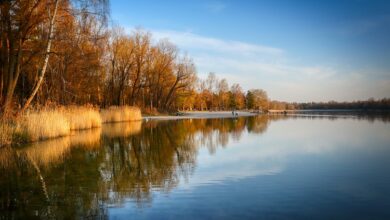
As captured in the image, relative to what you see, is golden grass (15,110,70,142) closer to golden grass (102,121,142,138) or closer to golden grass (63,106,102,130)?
golden grass (102,121,142,138)

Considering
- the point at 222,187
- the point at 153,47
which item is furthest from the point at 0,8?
the point at 153,47

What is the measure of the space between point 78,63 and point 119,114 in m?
6.38

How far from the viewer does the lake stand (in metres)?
5.35

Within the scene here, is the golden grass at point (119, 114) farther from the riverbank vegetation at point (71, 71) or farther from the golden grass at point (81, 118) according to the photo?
the golden grass at point (81, 118)

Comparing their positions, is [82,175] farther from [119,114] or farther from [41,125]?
[119,114]

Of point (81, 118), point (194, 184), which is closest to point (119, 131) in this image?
point (81, 118)

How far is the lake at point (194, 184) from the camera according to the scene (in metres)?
5.35

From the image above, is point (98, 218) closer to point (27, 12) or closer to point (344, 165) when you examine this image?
point (344, 165)

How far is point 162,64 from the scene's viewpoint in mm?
52250

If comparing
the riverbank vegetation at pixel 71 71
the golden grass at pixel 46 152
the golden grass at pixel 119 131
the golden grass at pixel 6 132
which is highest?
the riverbank vegetation at pixel 71 71

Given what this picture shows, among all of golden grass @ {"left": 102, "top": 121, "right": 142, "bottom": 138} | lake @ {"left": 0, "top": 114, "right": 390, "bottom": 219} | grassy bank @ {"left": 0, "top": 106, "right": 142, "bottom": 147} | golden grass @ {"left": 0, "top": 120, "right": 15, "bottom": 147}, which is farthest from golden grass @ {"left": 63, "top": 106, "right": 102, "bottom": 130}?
lake @ {"left": 0, "top": 114, "right": 390, "bottom": 219}

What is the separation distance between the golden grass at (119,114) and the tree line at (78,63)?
2.80 m

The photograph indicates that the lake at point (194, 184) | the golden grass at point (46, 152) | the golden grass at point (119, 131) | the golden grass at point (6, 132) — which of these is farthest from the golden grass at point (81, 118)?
the lake at point (194, 184)

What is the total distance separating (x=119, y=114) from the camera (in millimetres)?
32281
